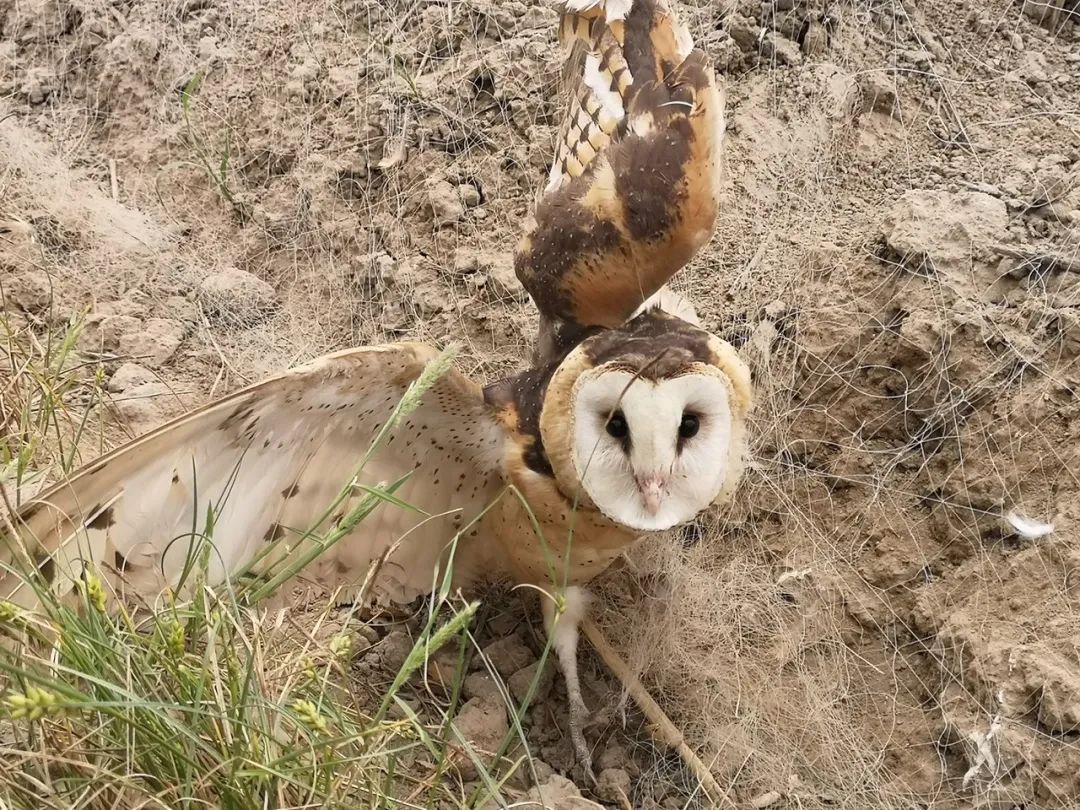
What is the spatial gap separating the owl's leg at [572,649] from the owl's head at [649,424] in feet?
1.40

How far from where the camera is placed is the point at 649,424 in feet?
5.71

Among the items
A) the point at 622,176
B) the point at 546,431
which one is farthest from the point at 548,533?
the point at 622,176

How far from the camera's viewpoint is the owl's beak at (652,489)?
1.77m

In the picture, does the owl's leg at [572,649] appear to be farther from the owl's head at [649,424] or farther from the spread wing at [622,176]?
the spread wing at [622,176]

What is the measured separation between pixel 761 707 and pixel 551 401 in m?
0.97

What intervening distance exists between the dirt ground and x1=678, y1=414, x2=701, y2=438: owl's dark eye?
2.30 ft

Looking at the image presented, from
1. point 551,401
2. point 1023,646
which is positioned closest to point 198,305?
point 551,401

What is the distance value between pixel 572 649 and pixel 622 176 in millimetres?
1144

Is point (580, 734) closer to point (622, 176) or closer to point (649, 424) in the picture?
point (649, 424)

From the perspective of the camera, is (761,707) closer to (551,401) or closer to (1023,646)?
(1023,646)

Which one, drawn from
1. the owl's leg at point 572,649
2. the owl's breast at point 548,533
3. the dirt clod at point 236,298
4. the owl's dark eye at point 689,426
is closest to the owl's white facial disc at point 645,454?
the owl's dark eye at point 689,426

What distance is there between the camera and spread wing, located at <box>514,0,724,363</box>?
6.34ft

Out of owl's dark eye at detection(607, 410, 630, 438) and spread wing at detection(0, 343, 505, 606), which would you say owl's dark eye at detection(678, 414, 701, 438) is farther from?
spread wing at detection(0, 343, 505, 606)

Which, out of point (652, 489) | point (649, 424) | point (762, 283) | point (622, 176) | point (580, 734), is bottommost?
point (580, 734)
